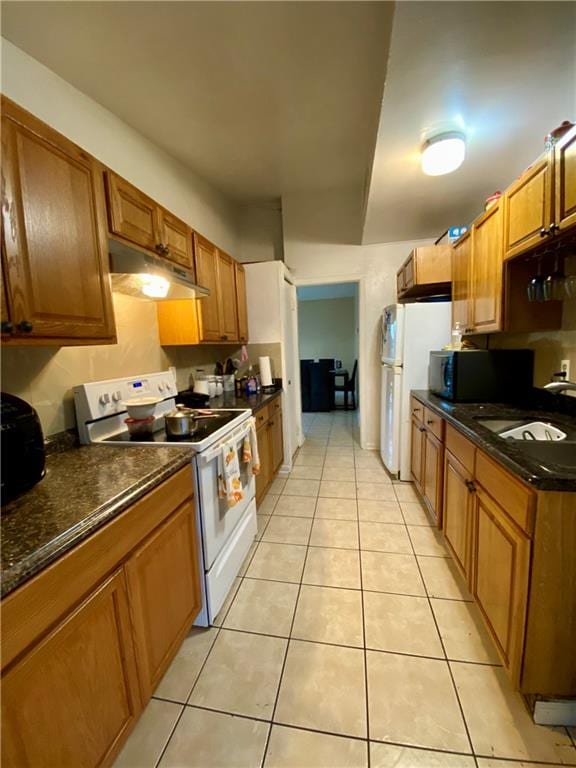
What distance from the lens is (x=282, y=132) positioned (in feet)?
7.50

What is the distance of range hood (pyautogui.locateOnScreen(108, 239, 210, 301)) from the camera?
1.43m

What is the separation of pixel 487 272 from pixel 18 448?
246 cm

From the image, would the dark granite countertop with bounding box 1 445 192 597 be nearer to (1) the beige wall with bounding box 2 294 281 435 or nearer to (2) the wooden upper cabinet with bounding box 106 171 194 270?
(1) the beige wall with bounding box 2 294 281 435

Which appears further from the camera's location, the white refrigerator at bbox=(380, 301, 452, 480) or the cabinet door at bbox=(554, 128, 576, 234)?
the white refrigerator at bbox=(380, 301, 452, 480)

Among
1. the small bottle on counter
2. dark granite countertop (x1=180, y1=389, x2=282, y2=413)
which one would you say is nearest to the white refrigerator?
dark granite countertop (x1=180, y1=389, x2=282, y2=413)

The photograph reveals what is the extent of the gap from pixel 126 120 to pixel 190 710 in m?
3.10

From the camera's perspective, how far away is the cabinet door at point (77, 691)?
65 centimetres

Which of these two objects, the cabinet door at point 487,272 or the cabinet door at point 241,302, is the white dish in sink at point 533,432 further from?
the cabinet door at point 241,302

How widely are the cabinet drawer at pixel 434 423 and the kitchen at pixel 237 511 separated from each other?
0.8 inches

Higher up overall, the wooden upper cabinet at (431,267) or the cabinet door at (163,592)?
the wooden upper cabinet at (431,267)

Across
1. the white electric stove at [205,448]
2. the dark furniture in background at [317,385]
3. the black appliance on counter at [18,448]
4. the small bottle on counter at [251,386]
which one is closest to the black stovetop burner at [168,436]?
the white electric stove at [205,448]

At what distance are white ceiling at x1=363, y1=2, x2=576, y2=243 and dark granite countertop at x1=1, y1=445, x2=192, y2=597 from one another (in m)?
1.84

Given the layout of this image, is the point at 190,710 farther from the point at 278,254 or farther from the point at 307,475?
the point at 278,254

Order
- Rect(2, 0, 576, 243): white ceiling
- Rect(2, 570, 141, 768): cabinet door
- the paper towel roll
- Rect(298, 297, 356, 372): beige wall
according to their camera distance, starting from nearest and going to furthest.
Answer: Rect(2, 570, 141, 768): cabinet door
Rect(2, 0, 576, 243): white ceiling
the paper towel roll
Rect(298, 297, 356, 372): beige wall
